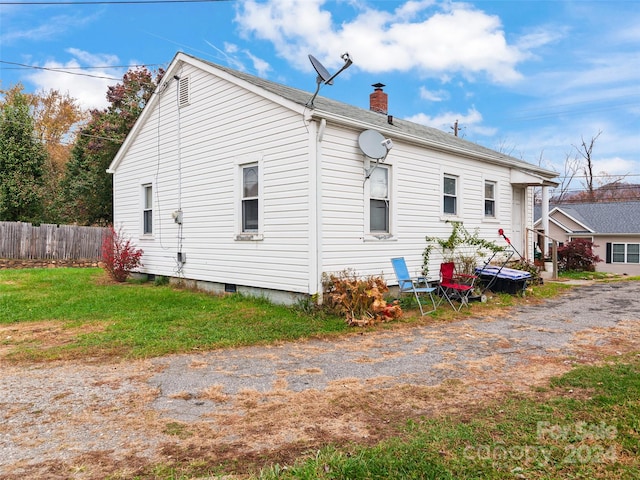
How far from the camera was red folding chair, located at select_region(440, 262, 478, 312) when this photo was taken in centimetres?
865

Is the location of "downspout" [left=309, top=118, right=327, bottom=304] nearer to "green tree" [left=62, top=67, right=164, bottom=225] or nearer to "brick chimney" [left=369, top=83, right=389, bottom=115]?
"brick chimney" [left=369, top=83, right=389, bottom=115]

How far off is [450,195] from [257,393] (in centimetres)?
805

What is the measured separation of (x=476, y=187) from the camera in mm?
11484

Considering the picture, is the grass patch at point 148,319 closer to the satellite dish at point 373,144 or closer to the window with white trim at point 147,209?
the window with white trim at point 147,209

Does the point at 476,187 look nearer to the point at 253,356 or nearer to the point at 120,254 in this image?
the point at 253,356

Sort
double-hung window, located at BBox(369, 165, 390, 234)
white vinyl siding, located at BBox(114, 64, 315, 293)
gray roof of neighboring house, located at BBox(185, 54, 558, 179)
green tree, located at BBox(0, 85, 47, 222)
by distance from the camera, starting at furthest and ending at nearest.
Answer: green tree, located at BBox(0, 85, 47, 222) < double-hung window, located at BBox(369, 165, 390, 234) < gray roof of neighboring house, located at BBox(185, 54, 558, 179) < white vinyl siding, located at BBox(114, 64, 315, 293)

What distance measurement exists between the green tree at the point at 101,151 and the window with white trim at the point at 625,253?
28753 mm

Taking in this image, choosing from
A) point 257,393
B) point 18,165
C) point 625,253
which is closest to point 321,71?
point 257,393

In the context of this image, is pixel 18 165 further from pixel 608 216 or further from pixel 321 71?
pixel 608 216

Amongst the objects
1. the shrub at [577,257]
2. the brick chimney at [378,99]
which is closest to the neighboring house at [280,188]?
the brick chimney at [378,99]

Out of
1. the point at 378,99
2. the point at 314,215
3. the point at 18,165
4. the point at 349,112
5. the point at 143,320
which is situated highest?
the point at 378,99

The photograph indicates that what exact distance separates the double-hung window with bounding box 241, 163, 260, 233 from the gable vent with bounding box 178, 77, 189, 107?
2.97 meters

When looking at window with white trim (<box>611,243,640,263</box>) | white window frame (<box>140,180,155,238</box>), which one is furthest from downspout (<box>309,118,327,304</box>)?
window with white trim (<box>611,243,640,263</box>)

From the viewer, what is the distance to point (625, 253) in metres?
26.3
